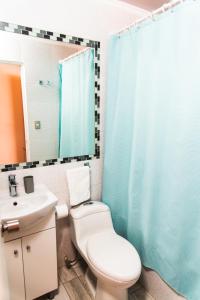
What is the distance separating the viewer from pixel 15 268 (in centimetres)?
136

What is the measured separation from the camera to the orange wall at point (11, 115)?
1.42 m

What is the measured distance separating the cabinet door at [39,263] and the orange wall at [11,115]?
57cm

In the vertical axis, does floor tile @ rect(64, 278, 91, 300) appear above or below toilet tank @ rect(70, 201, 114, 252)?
below

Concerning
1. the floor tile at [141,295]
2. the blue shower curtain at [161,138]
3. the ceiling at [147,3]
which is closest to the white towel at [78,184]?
the blue shower curtain at [161,138]

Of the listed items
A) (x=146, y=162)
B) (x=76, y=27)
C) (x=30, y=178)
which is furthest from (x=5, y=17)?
(x=146, y=162)

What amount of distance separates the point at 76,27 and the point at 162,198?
1.39 meters

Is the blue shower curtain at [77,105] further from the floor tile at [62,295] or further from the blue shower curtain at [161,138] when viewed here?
the floor tile at [62,295]

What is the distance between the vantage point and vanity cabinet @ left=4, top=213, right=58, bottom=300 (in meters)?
1.34

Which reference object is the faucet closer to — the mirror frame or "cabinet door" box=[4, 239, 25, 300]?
the mirror frame

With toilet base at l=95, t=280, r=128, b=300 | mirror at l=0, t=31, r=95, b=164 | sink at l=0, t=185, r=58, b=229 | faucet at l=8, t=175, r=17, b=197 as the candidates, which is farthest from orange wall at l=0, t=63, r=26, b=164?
toilet base at l=95, t=280, r=128, b=300

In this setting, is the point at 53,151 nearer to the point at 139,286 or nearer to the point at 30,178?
the point at 30,178

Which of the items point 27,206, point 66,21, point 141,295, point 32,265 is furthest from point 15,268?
point 66,21

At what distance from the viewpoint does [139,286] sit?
1.73 meters

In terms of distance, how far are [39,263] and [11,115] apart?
1060 mm
